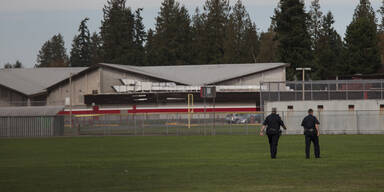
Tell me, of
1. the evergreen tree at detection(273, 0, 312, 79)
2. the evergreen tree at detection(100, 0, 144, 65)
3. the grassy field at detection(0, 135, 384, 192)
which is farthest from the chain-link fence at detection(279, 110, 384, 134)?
the evergreen tree at detection(100, 0, 144, 65)

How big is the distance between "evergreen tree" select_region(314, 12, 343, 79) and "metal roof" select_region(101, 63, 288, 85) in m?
12.9

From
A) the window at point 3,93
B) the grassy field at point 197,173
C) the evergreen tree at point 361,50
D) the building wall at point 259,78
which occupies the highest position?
the evergreen tree at point 361,50

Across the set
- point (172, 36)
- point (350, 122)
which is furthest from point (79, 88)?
point (350, 122)

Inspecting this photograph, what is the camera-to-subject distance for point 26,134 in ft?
173

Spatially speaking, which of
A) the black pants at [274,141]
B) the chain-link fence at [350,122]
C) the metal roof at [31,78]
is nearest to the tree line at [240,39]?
the metal roof at [31,78]

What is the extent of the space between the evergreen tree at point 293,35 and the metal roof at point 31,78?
33843 millimetres

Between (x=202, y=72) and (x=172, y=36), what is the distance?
34.2 metres

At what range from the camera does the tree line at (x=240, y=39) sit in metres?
108

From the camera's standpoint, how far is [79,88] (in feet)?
326

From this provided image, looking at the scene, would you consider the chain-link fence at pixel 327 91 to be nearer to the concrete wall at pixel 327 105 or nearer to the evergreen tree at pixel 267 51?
the concrete wall at pixel 327 105

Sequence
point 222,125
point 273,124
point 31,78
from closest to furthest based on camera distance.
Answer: point 273,124 → point 222,125 → point 31,78

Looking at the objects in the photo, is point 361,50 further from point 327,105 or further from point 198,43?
point 327,105

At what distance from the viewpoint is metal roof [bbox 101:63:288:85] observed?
321 feet

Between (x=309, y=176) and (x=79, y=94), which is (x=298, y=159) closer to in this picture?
(x=309, y=176)
